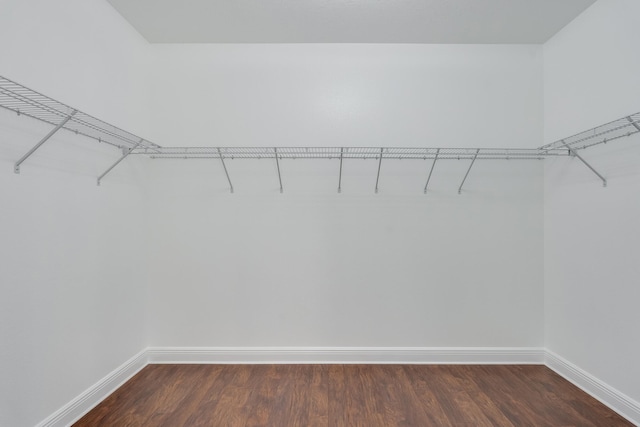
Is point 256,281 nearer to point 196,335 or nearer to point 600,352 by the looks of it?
point 196,335

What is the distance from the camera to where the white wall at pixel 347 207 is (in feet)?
8.66

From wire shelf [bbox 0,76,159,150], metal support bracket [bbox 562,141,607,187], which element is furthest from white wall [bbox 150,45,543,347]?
wire shelf [bbox 0,76,159,150]

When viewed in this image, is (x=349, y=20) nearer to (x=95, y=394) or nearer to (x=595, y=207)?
(x=595, y=207)

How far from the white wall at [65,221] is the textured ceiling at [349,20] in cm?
35

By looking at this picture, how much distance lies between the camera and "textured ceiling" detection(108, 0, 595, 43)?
2197mm

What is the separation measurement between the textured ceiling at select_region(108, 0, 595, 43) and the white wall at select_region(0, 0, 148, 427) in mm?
353

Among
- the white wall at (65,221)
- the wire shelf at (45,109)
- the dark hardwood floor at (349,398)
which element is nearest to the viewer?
the wire shelf at (45,109)

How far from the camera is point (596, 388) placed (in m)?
2.13

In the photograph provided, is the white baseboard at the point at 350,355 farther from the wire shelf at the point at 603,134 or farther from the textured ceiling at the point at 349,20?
the textured ceiling at the point at 349,20

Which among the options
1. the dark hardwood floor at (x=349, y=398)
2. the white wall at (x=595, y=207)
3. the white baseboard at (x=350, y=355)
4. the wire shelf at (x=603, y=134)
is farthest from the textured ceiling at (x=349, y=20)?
the dark hardwood floor at (x=349, y=398)

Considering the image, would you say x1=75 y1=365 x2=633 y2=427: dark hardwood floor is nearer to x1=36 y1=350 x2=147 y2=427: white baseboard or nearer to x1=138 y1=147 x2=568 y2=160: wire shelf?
x1=36 y1=350 x2=147 y2=427: white baseboard

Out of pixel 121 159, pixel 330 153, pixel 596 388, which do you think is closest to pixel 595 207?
pixel 596 388

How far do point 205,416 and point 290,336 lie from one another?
859 mm

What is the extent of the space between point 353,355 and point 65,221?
7.16ft
